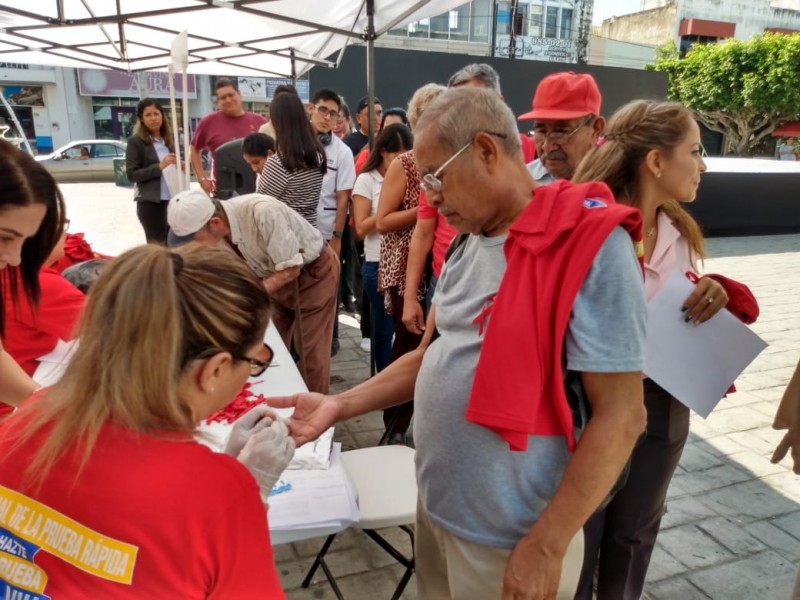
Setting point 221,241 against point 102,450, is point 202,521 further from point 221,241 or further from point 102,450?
point 221,241

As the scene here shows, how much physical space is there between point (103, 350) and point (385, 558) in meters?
1.94

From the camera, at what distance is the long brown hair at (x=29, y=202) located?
4.70 ft

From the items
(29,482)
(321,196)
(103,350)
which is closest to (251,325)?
(103,350)

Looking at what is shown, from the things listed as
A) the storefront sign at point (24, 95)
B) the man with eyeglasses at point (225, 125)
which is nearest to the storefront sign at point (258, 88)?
the storefront sign at point (24, 95)

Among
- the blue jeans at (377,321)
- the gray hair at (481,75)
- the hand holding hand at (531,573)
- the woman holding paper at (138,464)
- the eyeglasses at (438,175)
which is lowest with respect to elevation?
the blue jeans at (377,321)

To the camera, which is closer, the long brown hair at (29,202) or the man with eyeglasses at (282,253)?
the long brown hair at (29,202)

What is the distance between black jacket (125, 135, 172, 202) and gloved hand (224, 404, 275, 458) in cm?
456

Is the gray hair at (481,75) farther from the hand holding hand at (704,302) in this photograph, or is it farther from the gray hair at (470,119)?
the gray hair at (470,119)

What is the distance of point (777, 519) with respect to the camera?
2758 millimetres

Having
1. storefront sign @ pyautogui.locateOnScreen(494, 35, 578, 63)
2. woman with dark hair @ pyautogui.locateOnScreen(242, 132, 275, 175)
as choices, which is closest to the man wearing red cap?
woman with dark hair @ pyautogui.locateOnScreen(242, 132, 275, 175)

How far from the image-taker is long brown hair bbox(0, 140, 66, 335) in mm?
1432

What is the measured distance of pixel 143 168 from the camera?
542 centimetres

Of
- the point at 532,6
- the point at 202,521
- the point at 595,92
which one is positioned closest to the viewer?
the point at 202,521

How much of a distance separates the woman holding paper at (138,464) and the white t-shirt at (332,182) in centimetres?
345
